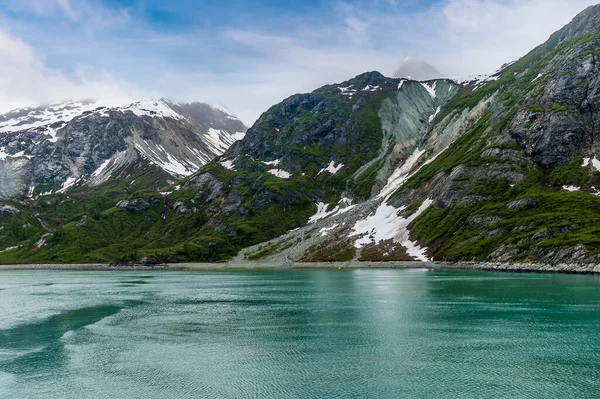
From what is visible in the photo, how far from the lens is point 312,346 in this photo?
53.3m

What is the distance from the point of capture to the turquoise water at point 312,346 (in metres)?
39.6

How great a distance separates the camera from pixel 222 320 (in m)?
71.6

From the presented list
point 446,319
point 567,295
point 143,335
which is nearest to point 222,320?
point 143,335

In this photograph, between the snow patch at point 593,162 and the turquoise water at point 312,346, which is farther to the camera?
the snow patch at point 593,162

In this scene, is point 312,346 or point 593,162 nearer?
point 312,346

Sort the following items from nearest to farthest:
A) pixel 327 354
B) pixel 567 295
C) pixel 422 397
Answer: pixel 422 397, pixel 327 354, pixel 567 295

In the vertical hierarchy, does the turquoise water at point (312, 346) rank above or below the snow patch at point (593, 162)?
below

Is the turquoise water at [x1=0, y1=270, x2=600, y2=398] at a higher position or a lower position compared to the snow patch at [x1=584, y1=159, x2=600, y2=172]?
lower

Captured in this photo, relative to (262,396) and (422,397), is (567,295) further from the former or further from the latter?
(262,396)

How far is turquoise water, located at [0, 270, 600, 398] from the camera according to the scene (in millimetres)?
39562

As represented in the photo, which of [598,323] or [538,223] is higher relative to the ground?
[538,223]

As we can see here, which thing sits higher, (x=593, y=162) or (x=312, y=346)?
(x=593, y=162)

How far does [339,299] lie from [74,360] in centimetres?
5258

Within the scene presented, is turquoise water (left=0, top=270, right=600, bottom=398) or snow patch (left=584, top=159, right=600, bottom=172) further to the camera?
snow patch (left=584, top=159, right=600, bottom=172)
